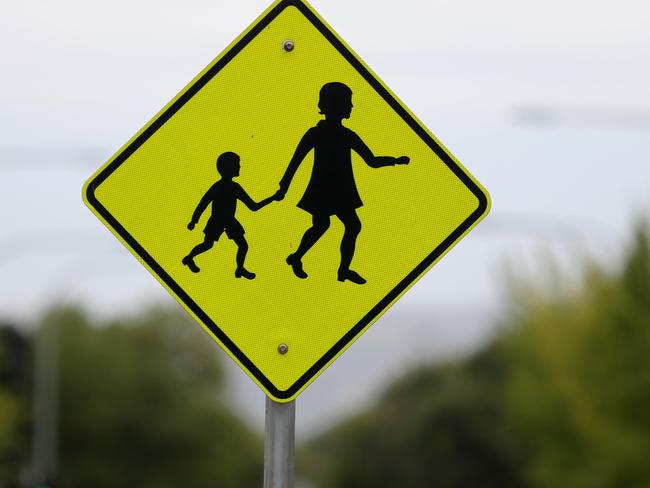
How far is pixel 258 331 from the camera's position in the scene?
412 centimetres

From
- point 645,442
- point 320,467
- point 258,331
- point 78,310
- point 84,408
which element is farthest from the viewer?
point 320,467

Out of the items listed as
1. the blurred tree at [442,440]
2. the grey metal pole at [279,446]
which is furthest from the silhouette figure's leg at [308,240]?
the blurred tree at [442,440]

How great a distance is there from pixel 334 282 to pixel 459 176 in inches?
18.2

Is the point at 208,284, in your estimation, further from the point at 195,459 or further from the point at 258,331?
the point at 195,459

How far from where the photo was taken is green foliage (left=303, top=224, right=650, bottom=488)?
2689 cm

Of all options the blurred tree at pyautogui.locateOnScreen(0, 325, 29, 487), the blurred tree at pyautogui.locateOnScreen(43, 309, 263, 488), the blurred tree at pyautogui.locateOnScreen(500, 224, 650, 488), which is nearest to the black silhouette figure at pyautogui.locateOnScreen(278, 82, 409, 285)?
the blurred tree at pyautogui.locateOnScreen(500, 224, 650, 488)

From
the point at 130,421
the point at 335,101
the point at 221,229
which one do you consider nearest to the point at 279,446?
the point at 221,229

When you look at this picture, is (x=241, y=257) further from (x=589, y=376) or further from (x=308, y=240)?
(x=589, y=376)

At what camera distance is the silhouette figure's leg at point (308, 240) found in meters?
4.14

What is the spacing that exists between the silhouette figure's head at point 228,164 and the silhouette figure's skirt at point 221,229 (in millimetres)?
130

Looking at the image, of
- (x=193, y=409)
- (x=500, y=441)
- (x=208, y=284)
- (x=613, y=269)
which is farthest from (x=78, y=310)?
(x=208, y=284)

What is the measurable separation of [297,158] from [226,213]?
246 mm

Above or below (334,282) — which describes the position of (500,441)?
below

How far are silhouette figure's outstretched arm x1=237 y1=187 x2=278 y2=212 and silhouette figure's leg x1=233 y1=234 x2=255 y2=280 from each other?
A: 0.28 feet
